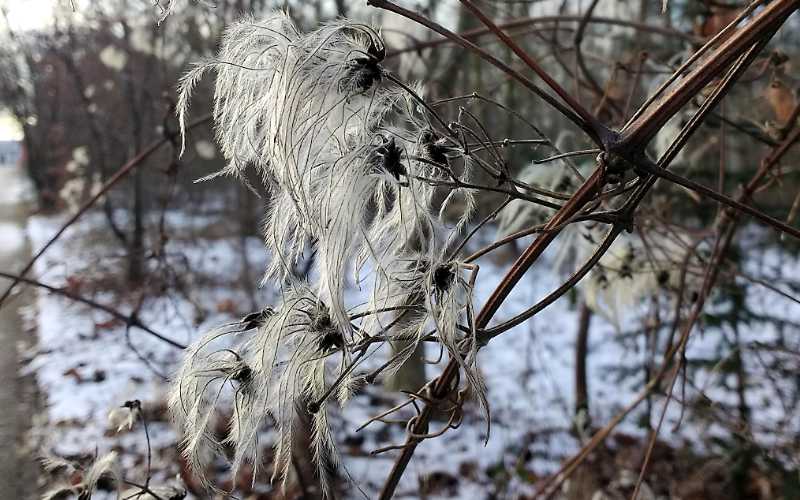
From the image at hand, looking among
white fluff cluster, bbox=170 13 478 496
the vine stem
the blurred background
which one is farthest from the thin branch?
the vine stem

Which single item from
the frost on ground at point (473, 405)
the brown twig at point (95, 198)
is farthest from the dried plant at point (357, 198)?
the frost on ground at point (473, 405)

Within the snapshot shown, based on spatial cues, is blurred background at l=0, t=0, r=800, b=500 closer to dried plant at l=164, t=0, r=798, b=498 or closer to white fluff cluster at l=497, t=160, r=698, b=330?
white fluff cluster at l=497, t=160, r=698, b=330

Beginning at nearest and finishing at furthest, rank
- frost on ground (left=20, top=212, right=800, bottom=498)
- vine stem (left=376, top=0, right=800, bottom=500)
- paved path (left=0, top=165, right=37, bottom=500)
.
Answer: vine stem (left=376, top=0, right=800, bottom=500) → paved path (left=0, top=165, right=37, bottom=500) → frost on ground (left=20, top=212, right=800, bottom=498)

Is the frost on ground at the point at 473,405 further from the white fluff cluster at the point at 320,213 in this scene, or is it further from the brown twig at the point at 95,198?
the white fluff cluster at the point at 320,213

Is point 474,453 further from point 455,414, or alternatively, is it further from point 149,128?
point 149,128

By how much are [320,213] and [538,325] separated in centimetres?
572

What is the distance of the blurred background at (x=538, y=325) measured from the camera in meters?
1.89

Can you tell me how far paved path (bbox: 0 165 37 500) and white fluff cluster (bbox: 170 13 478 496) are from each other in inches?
54.6

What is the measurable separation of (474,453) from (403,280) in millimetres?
3346

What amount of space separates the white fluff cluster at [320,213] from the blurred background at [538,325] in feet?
1.50

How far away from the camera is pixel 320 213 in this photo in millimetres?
706

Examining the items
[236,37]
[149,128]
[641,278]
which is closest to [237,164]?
[236,37]

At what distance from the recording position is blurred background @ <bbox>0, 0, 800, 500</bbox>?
1888 mm

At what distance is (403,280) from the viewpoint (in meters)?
0.80
